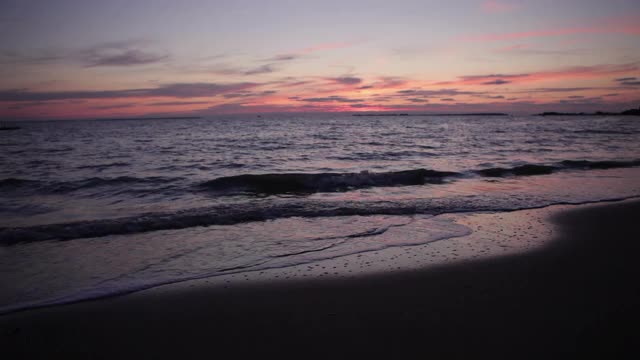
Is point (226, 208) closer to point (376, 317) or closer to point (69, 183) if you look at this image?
point (376, 317)

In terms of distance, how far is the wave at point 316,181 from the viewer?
15.0 m

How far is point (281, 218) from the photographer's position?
9.52m

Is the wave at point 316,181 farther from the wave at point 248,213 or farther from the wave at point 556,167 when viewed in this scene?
the wave at point 248,213

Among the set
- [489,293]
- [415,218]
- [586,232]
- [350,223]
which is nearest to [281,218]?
[350,223]

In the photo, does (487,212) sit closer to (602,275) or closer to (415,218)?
(415,218)

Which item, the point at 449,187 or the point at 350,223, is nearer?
the point at 350,223

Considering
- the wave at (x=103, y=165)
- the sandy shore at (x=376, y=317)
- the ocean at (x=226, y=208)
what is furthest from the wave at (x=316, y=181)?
the sandy shore at (x=376, y=317)

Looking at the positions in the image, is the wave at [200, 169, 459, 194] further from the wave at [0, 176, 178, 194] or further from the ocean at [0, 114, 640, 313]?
the wave at [0, 176, 178, 194]

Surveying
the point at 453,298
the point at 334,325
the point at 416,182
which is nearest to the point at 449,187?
the point at 416,182

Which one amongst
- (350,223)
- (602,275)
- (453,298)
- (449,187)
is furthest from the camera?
(449,187)

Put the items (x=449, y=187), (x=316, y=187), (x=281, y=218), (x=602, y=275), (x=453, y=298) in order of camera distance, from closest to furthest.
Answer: (x=453, y=298) → (x=602, y=275) → (x=281, y=218) → (x=449, y=187) → (x=316, y=187)

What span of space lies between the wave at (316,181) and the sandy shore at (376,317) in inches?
372

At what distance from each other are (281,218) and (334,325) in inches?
220

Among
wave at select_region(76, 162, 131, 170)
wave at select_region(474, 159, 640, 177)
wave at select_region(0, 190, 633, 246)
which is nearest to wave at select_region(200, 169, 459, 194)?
wave at select_region(474, 159, 640, 177)
